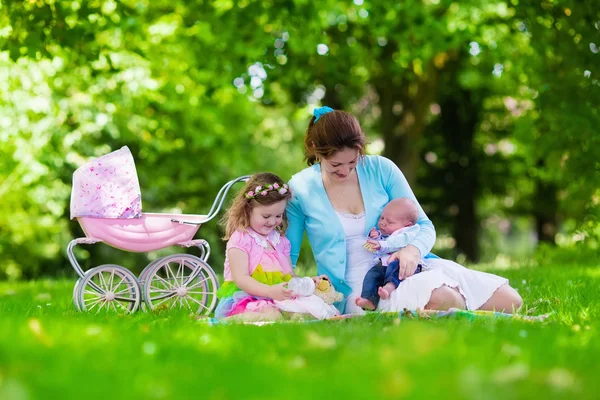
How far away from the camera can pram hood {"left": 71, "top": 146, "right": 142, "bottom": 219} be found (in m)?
4.66

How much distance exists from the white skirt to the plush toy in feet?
0.51

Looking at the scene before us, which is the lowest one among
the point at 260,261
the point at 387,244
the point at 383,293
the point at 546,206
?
the point at 546,206

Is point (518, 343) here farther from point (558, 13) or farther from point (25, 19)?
point (558, 13)

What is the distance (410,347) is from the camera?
264 cm

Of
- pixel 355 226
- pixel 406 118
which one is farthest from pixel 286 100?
pixel 355 226

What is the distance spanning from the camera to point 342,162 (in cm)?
451

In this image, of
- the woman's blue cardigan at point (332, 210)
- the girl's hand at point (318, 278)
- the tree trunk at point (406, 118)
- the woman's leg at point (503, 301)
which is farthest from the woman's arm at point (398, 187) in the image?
the tree trunk at point (406, 118)

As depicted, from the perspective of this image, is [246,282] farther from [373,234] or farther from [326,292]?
[373,234]

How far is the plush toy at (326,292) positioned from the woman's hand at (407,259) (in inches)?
14.8

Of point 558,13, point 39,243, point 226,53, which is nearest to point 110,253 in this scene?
point 39,243

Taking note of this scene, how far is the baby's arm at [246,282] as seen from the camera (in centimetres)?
438

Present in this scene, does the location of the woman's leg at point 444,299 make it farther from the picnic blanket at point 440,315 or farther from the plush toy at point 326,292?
the plush toy at point 326,292

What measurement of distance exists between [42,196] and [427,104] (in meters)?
6.67

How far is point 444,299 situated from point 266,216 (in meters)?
1.11
